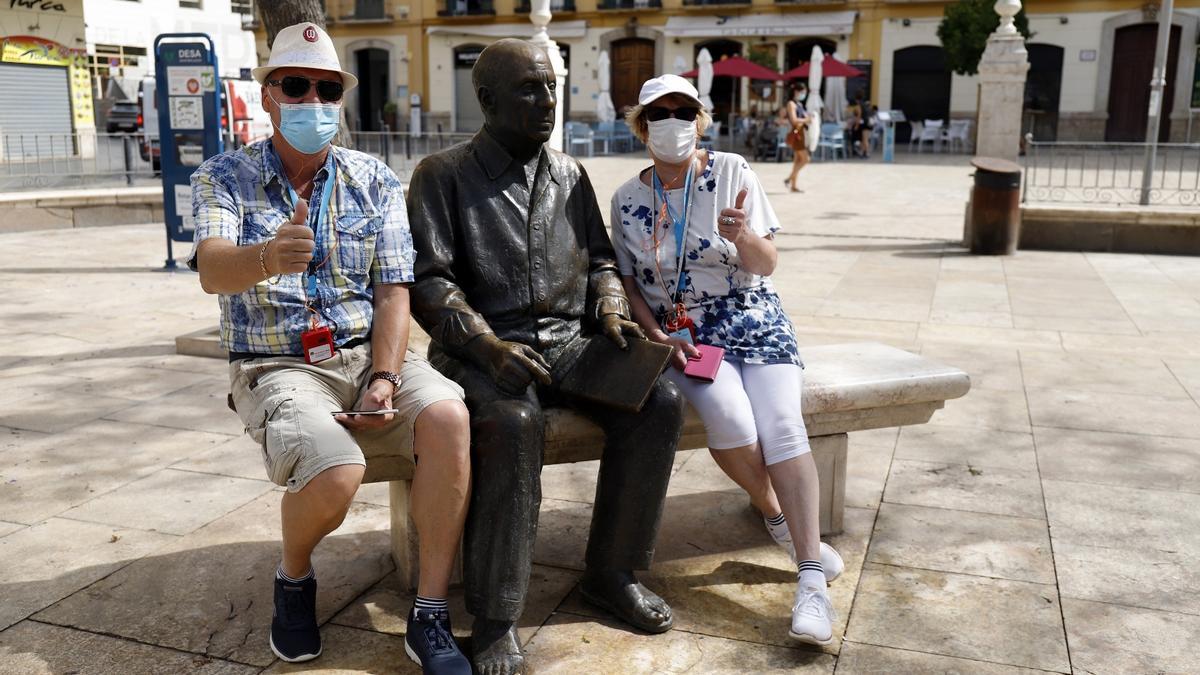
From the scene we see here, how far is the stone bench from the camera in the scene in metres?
3.33

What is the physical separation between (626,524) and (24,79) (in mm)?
28042

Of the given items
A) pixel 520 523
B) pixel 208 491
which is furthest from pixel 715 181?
pixel 208 491

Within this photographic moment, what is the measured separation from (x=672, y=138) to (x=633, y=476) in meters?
1.11

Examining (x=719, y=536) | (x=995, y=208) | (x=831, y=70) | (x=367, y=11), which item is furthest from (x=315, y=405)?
(x=367, y=11)

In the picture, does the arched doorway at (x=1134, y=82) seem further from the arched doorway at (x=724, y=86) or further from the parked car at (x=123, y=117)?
the parked car at (x=123, y=117)

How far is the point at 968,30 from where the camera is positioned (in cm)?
2681

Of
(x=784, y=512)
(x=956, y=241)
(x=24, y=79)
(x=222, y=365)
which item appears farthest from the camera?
(x=24, y=79)

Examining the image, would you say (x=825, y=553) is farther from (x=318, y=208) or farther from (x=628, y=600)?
(x=318, y=208)

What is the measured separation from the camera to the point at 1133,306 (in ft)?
26.7

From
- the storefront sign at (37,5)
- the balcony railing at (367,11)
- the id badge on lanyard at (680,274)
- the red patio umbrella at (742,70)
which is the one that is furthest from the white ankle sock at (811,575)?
the balcony railing at (367,11)

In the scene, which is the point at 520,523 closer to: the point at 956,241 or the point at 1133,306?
the point at 1133,306

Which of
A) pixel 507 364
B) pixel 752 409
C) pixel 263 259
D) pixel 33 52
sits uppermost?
pixel 33 52

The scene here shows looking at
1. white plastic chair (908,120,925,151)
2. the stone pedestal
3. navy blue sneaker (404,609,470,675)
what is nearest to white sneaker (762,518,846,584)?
navy blue sneaker (404,609,470,675)

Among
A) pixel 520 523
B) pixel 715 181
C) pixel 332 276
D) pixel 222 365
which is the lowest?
pixel 222 365
